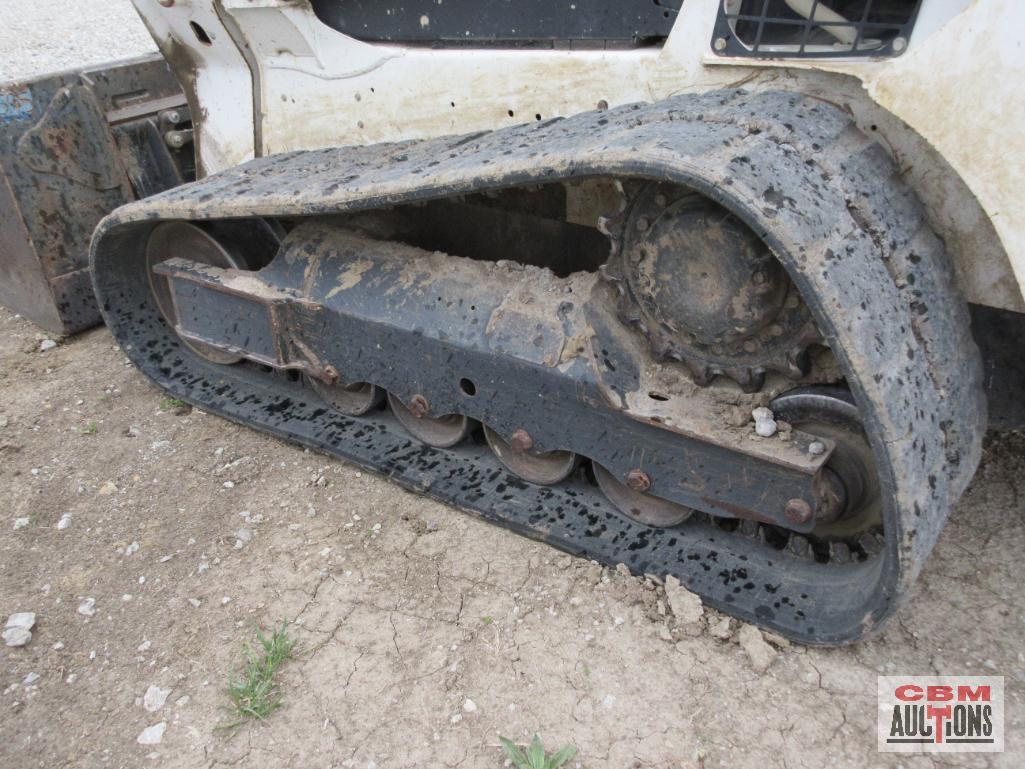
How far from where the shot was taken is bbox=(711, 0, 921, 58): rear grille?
71.8 inches

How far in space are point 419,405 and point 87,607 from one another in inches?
A: 39.8

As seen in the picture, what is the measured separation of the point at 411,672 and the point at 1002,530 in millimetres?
1582

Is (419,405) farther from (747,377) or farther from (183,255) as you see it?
(183,255)

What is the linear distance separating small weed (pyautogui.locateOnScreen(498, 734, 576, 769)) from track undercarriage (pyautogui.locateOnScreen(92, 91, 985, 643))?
56cm

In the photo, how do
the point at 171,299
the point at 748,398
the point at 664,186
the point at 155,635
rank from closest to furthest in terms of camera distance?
the point at 664,186
the point at 748,398
the point at 155,635
the point at 171,299

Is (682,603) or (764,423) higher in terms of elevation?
(764,423)

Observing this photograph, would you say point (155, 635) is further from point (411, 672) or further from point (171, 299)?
point (171, 299)

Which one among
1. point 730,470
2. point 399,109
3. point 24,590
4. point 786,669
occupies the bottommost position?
point 24,590

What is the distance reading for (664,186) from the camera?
1951 mm

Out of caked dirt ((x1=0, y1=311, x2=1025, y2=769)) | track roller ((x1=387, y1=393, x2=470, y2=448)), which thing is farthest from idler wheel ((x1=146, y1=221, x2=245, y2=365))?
track roller ((x1=387, y1=393, x2=470, y2=448))

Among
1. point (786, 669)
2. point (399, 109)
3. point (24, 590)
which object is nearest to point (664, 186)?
point (399, 109)

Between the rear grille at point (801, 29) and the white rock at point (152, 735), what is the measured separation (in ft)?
6.27

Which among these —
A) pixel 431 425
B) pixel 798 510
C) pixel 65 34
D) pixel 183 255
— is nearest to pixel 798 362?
pixel 798 510

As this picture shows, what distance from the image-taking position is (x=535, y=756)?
1.90m
